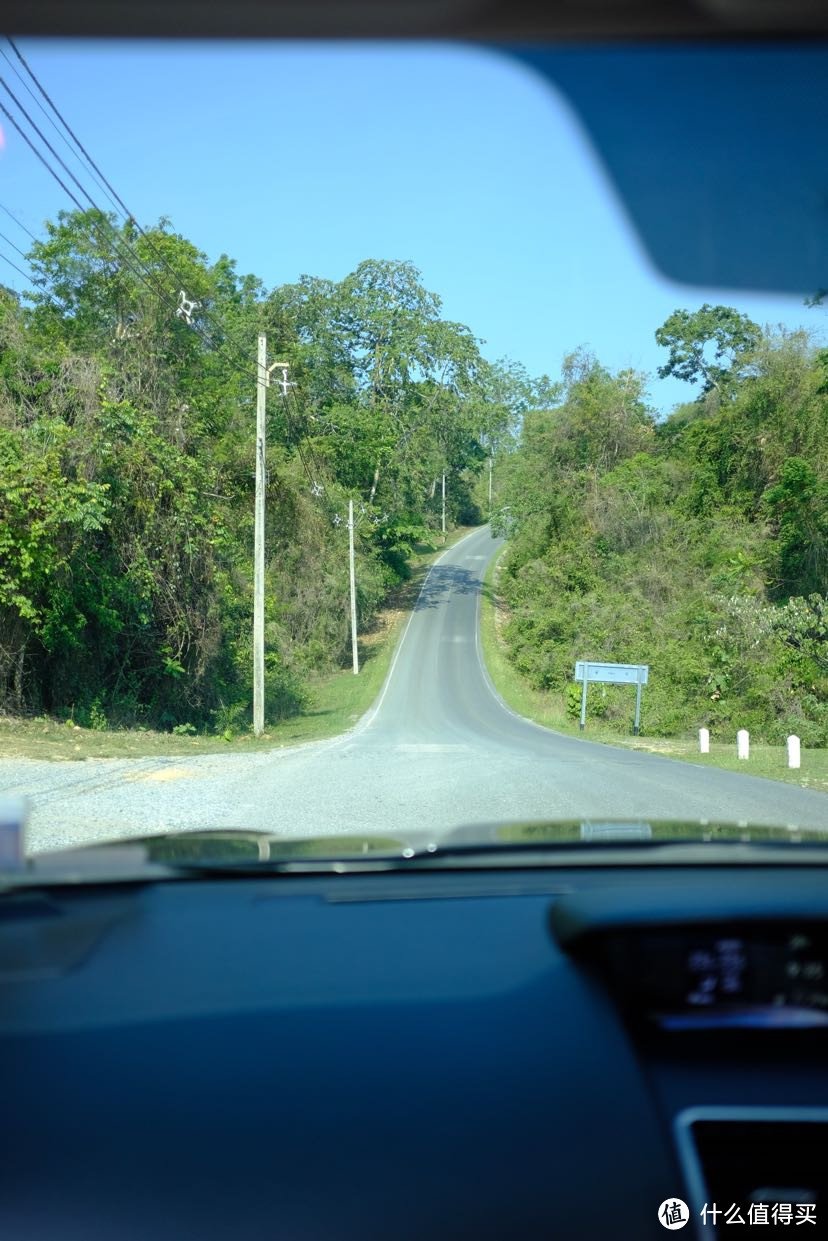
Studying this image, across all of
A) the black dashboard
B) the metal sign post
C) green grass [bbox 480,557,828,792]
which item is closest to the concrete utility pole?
the metal sign post

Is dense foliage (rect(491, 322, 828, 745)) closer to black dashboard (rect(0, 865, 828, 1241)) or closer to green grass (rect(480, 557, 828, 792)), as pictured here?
green grass (rect(480, 557, 828, 792))

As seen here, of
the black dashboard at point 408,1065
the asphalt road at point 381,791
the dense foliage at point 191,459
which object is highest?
the dense foliage at point 191,459

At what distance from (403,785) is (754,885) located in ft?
29.4

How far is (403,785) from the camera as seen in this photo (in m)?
11.7

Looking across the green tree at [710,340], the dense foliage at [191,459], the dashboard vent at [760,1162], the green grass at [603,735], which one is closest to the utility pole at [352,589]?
the dense foliage at [191,459]

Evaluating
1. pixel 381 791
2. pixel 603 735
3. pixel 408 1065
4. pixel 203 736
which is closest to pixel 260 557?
pixel 203 736

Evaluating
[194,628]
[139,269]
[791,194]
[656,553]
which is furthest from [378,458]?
[791,194]

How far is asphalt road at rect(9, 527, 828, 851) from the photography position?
8906mm

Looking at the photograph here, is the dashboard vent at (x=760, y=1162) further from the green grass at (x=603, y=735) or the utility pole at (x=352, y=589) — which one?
the utility pole at (x=352, y=589)

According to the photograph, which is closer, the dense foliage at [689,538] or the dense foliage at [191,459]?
the dense foliage at [191,459]

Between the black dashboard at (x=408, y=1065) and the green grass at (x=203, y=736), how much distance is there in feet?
35.4

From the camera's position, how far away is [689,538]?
127 ft

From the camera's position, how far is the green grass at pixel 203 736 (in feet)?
44.5

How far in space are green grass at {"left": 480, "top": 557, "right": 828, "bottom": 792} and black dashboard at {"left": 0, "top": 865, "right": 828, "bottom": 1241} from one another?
11.9 metres
